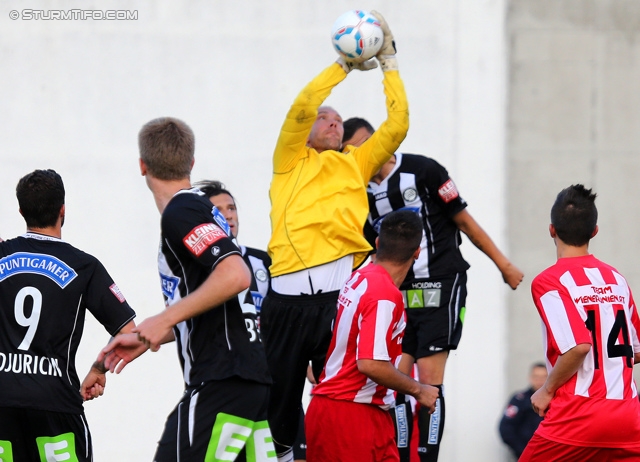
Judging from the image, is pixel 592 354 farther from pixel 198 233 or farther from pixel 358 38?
pixel 358 38

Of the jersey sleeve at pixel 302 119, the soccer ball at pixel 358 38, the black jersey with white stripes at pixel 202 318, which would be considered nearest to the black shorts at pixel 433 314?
the jersey sleeve at pixel 302 119

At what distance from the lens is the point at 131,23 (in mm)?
9539

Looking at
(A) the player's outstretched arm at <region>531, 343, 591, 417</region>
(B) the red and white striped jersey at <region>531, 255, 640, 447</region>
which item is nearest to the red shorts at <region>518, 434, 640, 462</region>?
(B) the red and white striped jersey at <region>531, 255, 640, 447</region>

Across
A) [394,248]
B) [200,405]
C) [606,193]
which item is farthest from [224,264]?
[606,193]

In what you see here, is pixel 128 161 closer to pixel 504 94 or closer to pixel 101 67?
pixel 101 67

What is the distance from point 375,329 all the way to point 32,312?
1.63 meters

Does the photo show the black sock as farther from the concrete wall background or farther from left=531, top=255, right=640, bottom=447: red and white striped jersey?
the concrete wall background

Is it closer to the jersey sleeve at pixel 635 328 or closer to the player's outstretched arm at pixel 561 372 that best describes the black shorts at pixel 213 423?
the player's outstretched arm at pixel 561 372

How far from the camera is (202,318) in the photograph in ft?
13.7

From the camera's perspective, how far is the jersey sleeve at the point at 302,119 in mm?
5691

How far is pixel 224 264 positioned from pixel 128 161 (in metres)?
5.80

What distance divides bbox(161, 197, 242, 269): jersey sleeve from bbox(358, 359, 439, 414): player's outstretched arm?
1.18 meters

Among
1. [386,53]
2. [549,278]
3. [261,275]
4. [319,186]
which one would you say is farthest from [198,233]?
[261,275]

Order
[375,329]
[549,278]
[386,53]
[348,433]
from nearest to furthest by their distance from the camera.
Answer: [549,278], [375,329], [348,433], [386,53]
